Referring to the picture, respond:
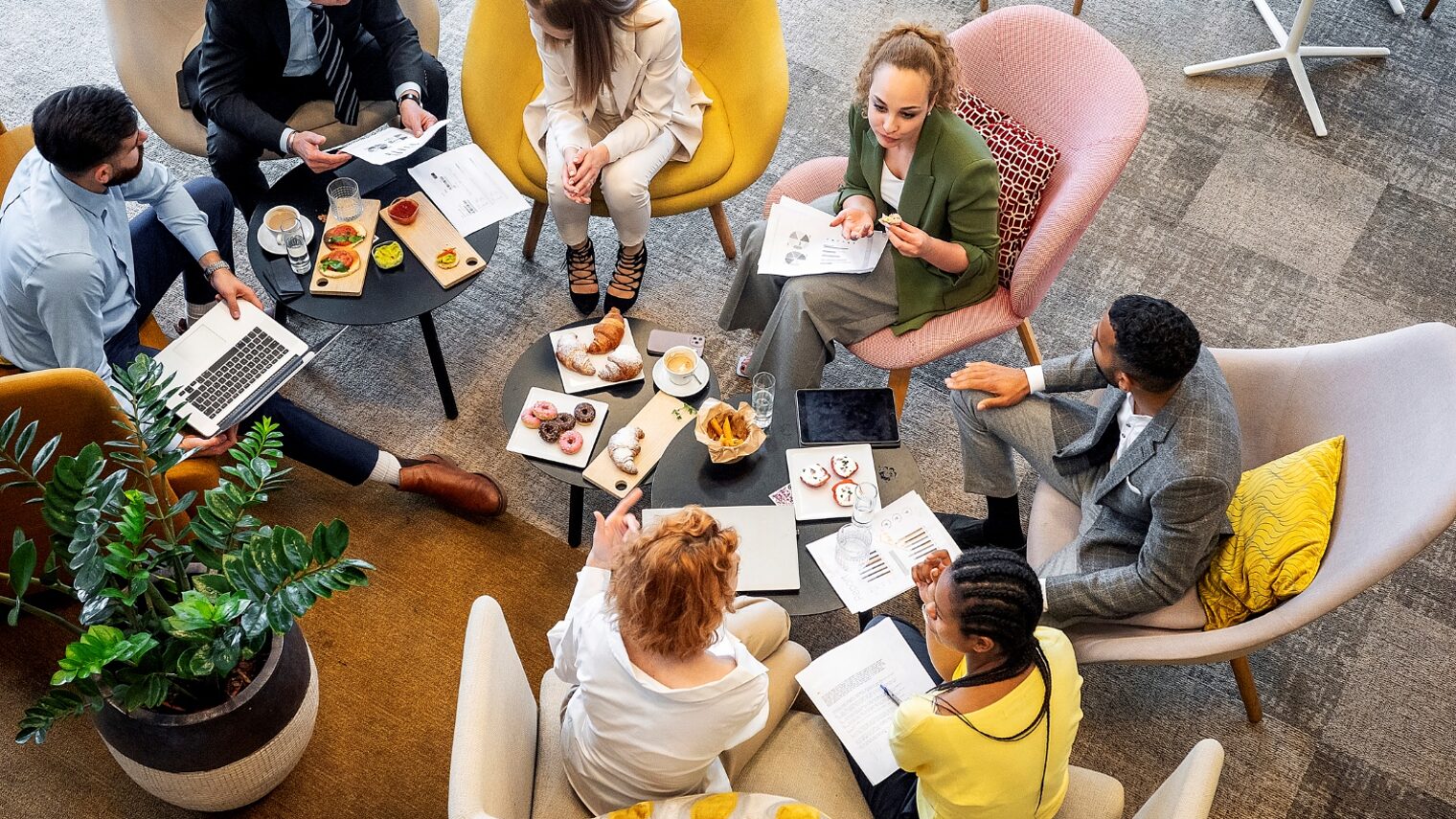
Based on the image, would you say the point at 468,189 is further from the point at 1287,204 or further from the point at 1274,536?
the point at 1287,204

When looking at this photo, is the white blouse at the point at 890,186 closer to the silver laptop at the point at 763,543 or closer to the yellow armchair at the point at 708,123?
the yellow armchair at the point at 708,123

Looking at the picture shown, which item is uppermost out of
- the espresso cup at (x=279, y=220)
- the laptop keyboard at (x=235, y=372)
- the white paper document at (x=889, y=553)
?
the espresso cup at (x=279, y=220)

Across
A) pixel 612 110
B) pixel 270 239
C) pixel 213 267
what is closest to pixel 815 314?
pixel 612 110

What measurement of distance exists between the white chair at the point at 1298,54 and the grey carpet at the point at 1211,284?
52mm

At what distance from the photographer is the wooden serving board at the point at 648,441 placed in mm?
3031

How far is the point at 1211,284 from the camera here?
13.3 feet

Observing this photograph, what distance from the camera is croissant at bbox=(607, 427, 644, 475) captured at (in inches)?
119

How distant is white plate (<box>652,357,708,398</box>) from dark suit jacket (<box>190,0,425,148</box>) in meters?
1.36

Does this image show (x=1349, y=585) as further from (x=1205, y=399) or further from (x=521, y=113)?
(x=521, y=113)

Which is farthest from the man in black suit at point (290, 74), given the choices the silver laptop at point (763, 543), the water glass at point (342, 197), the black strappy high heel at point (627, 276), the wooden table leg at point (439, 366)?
the silver laptop at point (763, 543)

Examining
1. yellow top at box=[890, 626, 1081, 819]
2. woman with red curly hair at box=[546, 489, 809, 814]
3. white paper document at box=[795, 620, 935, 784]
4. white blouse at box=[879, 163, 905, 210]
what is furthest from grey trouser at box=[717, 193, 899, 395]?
yellow top at box=[890, 626, 1081, 819]

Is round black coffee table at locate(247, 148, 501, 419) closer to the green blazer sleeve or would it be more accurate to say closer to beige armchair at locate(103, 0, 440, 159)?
beige armchair at locate(103, 0, 440, 159)

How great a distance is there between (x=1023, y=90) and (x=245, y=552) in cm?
253

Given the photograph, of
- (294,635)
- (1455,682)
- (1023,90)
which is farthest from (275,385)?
(1455,682)
